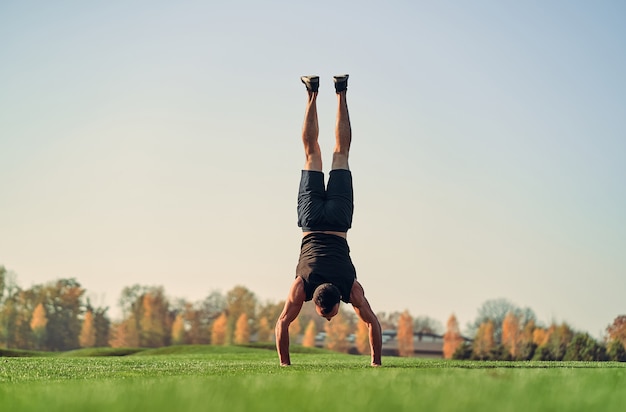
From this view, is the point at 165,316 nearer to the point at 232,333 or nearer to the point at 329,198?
the point at 232,333

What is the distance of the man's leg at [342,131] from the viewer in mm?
12375

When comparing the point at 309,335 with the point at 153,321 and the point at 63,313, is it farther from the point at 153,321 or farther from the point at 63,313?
the point at 63,313

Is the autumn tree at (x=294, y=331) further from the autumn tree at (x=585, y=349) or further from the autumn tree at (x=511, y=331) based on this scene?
the autumn tree at (x=585, y=349)

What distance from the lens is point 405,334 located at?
53500 mm

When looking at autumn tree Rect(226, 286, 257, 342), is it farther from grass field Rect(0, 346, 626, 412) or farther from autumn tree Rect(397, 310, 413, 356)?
grass field Rect(0, 346, 626, 412)

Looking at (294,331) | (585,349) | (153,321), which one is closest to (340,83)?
(585,349)

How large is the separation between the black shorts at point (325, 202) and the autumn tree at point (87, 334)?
45336 millimetres

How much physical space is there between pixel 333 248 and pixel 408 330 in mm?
43169

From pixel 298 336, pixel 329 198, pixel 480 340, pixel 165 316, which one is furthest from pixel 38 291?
pixel 329 198

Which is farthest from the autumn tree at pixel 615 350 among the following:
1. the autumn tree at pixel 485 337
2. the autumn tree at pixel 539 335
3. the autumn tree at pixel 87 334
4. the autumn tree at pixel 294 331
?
the autumn tree at pixel 87 334

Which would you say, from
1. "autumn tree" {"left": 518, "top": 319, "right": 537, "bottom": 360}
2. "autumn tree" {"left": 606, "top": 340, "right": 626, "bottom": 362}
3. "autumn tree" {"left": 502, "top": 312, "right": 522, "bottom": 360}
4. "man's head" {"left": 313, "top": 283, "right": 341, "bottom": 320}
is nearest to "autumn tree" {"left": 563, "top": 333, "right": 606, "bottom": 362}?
"autumn tree" {"left": 606, "top": 340, "right": 626, "bottom": 362}

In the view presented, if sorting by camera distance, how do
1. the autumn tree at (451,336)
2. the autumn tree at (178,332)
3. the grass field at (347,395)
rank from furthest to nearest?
1. the autumn tree at (178,332)
2. the autumn tree at (451,336)
3. the grass field at (347,395)

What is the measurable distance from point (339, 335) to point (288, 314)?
43.5 m

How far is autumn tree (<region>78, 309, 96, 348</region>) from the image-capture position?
177 ft
